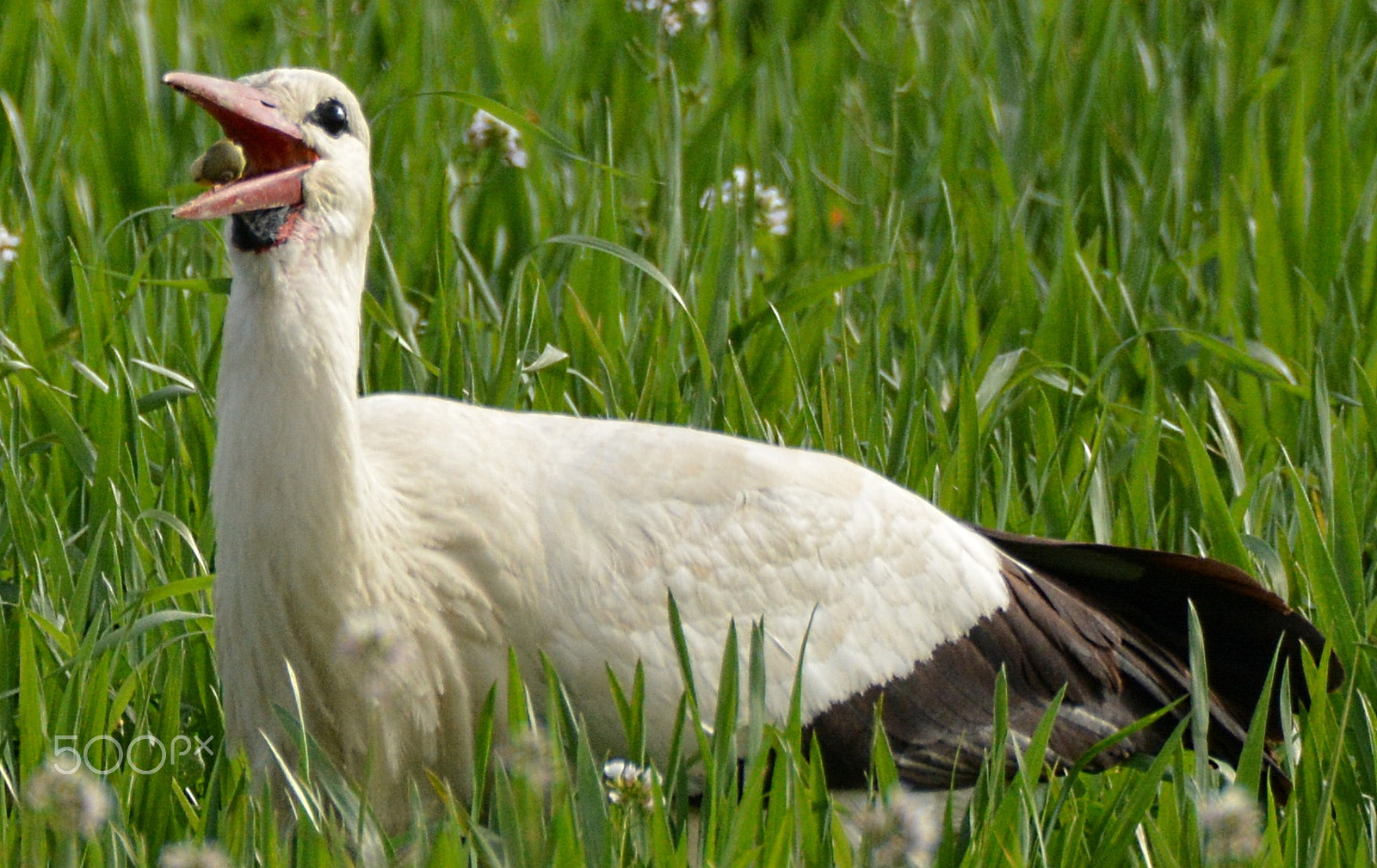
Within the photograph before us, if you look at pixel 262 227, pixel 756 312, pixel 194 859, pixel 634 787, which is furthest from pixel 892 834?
pixel 756 312

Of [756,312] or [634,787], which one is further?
[756,312]

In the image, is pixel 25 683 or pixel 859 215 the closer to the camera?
pixel 25 683

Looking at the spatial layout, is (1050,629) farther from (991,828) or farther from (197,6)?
(197,6)

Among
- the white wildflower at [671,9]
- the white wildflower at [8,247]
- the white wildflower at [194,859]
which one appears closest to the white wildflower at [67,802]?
the white wildflower at [194,859]

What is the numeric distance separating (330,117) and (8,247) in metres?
1.75

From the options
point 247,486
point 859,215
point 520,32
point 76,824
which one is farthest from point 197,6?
point 76,824

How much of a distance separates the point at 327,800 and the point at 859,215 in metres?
2.62

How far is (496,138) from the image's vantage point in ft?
14.9

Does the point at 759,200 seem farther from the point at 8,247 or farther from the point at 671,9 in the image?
the point at 8,247

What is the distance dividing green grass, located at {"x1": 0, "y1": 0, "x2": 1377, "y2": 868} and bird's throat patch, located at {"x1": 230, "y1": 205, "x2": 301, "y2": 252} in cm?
67

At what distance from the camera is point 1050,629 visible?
3203mm

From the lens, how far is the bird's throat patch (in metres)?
2.44

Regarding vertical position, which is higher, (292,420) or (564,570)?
(292,420)

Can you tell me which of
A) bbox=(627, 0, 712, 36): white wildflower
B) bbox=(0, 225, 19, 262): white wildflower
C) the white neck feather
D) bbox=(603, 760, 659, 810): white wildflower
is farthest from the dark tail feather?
bbox=(627, 0, 712, 36): white wildflower
